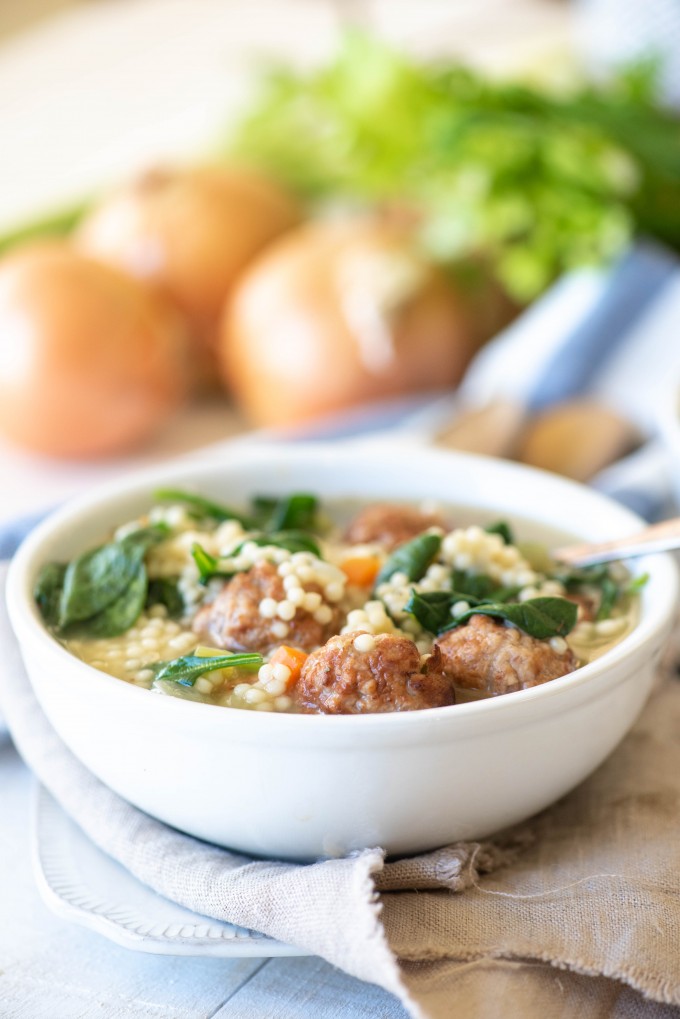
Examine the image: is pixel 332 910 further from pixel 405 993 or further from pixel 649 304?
pixel 649 304

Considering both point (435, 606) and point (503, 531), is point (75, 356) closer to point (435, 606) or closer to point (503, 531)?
point (503, 531)

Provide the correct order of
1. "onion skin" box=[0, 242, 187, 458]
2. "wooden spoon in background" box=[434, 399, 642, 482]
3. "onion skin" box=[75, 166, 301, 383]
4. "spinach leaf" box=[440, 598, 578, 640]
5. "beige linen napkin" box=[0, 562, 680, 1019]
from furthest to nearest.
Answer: "onion skin" box=[75, 166, 301, 383], "onion skin" box=[0, 242, 187, 458], "wooden spoon in background" box=[434, 399, 642, 482], "spinach leaf" box=[440, 598, 578, 640], "beige linen napkin" box=[0, 562, 680, 1019]

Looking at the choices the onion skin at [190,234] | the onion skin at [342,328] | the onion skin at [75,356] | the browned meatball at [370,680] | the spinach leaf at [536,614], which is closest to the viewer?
the browned meatball at [370,680]

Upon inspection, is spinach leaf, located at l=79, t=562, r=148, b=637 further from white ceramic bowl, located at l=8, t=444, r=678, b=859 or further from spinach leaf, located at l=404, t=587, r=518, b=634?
spinach leaf, located at l=404, t=587, r=518, b=634

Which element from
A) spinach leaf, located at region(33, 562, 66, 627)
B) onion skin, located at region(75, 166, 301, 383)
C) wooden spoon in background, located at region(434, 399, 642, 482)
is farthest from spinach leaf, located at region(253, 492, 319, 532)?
onion skin, located at region(75, 166, 301, 383)

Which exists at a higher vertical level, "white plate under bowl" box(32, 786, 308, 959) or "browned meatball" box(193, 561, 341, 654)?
"browned meatball" box(193, 561, 341, 654)

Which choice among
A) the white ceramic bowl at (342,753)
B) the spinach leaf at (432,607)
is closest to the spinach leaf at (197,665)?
the white ceramic bowl at (342,753)

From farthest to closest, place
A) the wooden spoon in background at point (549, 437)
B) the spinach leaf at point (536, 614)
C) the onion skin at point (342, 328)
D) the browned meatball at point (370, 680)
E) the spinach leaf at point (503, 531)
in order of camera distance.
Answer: the onion skin at point (342, 328)
the wooden spoon in background at point (549, 437)
the spinach leaf at point (503, 531)
the spinach leaf at point (536, 614)
the browned meatball at point (370, 680)

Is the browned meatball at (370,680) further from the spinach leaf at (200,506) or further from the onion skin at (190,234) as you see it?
the onion skin at (190,234)
